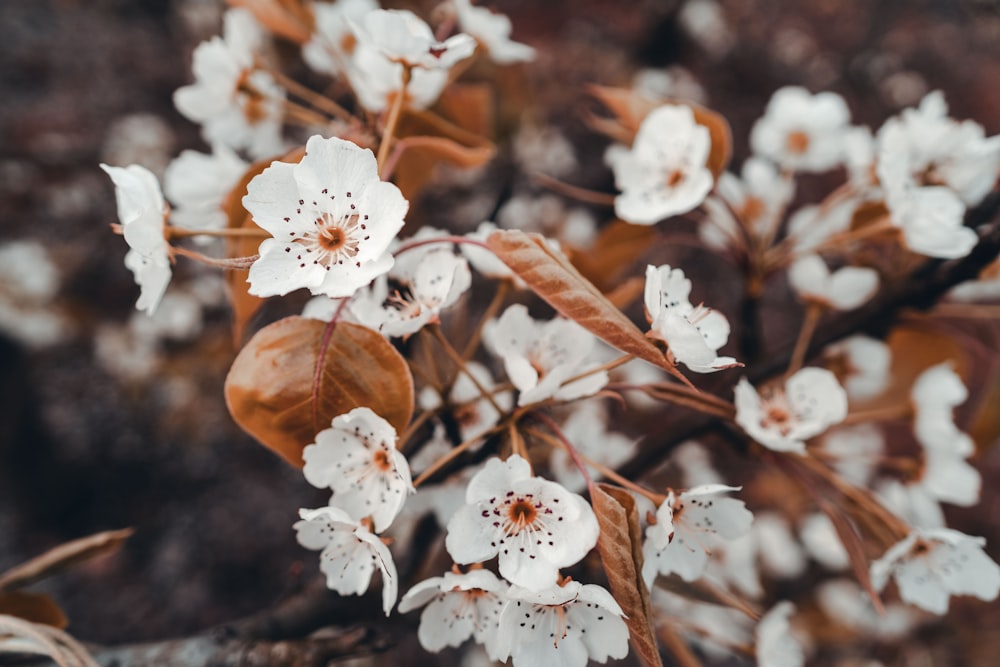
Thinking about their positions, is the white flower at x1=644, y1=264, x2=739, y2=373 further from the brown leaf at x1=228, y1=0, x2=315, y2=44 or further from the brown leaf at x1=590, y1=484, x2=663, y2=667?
the brown leaf at x1=228, y1=0, x2=315, y2=44

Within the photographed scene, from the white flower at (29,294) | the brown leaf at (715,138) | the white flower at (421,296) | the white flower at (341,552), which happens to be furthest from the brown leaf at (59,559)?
the white flower at (29,294)

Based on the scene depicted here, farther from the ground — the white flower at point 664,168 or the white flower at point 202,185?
the white flower at point 664,168

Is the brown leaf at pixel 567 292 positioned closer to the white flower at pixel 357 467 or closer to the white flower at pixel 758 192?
the white flower at pixel 357 467

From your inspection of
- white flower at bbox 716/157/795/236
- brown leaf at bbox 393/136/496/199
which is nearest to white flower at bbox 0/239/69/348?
brown leaf at bbox 393/136/496/199

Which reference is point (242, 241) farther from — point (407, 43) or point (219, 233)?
point (407, 43)

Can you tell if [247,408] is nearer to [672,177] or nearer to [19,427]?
[672,177]

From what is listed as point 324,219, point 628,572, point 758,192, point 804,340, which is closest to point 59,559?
point 324,219
